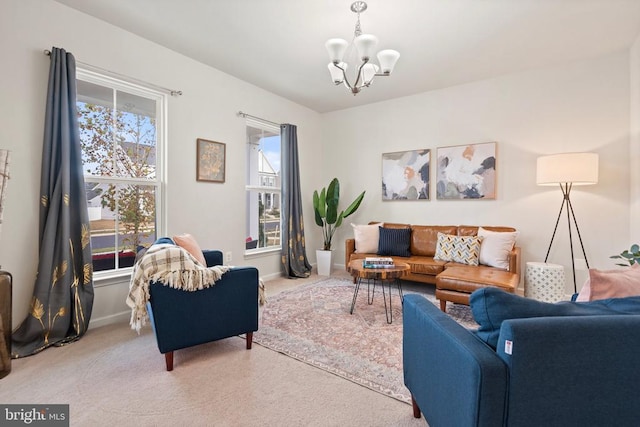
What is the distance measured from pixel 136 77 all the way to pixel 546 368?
3752mm

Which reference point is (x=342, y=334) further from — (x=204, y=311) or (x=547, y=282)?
(x=547, y=282)

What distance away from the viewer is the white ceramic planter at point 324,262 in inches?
196

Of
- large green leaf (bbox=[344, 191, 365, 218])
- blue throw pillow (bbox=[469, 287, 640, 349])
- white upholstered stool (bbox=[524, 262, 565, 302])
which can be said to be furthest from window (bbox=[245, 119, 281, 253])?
blue throw pillow (bbox=[469, 287, 640, 349])

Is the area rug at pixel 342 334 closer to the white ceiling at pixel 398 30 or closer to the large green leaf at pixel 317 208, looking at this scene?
the large green leaf at pixel 317 208

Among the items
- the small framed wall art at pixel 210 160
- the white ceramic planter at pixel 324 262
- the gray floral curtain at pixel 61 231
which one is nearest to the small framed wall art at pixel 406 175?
the white ceramic planter at pixel 324 262

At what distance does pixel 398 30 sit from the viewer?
2951mm

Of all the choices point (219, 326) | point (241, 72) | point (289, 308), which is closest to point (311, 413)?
point (219, 326)

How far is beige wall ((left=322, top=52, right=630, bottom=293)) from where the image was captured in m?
3.52

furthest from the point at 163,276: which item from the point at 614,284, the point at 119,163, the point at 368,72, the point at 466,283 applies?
the point at 466,283

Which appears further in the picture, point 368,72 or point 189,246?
point 368,72

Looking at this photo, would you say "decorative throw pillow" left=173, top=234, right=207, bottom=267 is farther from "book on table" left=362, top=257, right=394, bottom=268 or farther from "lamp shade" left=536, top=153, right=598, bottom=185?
"lamp shade" left=536, top=153, right=598, bottom=185

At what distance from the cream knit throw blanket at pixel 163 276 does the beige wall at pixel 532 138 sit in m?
3.50

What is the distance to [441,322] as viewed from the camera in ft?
4.28

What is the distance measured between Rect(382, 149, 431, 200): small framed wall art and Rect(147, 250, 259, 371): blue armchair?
3152 millimetres
